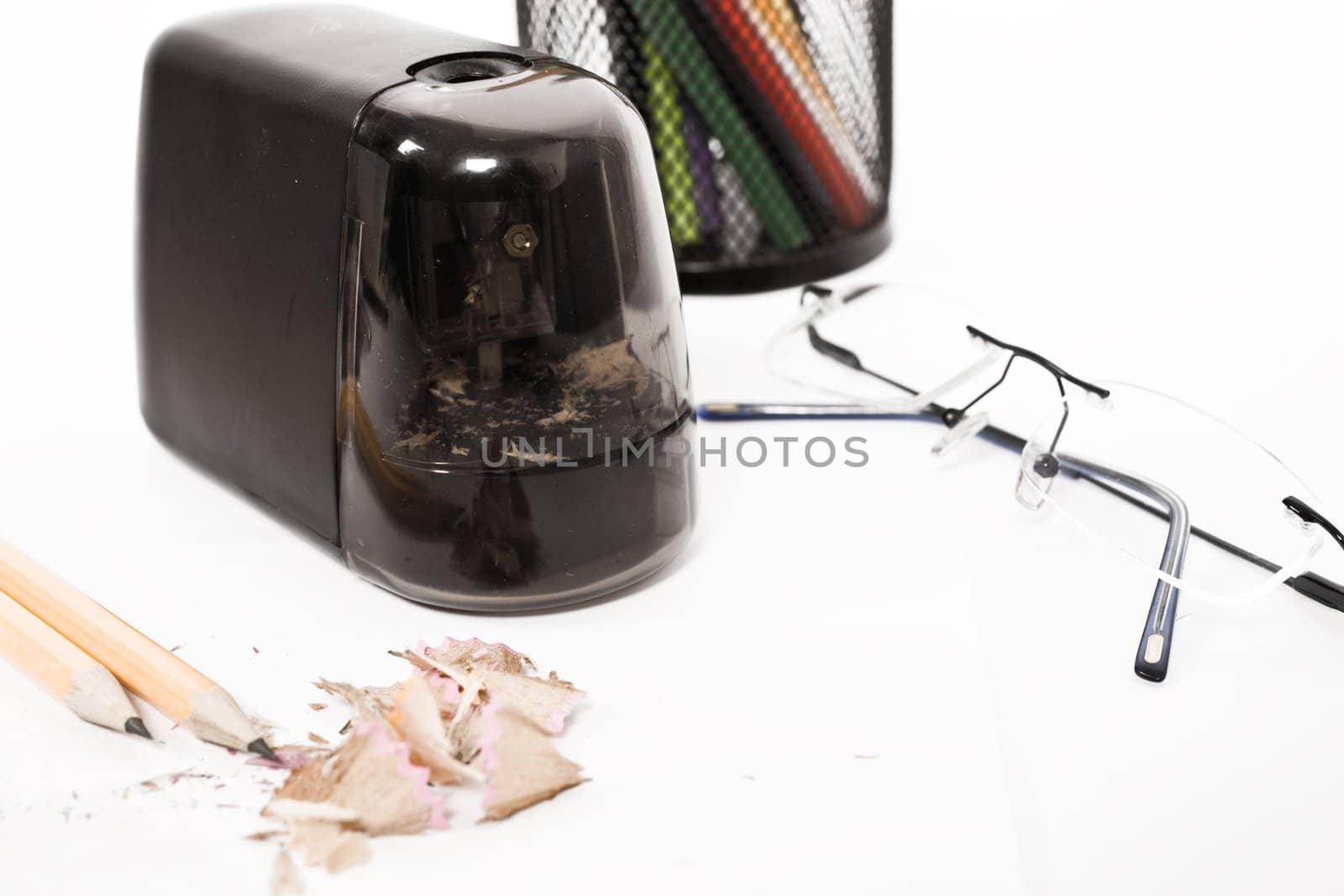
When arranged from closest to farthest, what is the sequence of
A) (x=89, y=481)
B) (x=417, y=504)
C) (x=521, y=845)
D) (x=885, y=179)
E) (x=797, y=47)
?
(x=521, y=845)
(x=417, y=504)
(x=89, y=481)
(x=797, y=47)
(x=885, y=179)

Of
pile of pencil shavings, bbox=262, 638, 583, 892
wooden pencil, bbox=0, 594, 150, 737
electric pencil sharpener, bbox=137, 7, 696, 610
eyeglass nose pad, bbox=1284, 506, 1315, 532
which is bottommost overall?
pile of pencil shavings, bbox=262, 638, 583, 892

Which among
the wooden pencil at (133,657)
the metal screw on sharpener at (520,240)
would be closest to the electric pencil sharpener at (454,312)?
the metal screw on sharpener at (520,240)

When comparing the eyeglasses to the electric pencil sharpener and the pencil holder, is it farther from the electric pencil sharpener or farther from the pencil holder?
the electric pencil sharpener

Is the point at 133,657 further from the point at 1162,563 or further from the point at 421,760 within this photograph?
the point at 1162,563

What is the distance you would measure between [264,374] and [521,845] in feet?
0.89

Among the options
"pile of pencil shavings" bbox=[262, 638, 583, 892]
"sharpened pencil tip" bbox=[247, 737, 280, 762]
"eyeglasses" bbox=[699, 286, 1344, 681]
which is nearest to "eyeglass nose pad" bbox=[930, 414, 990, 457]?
"eyeglasses" bbox=[699, 286, 1344, 681]

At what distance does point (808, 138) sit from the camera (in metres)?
0.95

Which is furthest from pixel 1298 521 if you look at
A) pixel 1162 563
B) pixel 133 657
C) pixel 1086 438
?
pixel 133 657

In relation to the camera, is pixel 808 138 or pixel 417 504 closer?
pixel 417 504

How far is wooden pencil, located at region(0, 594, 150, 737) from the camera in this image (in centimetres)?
56

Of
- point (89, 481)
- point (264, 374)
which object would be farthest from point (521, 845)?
point (89, 481)

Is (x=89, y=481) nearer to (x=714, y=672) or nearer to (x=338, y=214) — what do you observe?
(x=338, y=214)

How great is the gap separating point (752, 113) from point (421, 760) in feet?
1.71

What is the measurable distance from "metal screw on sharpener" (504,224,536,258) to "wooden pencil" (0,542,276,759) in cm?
20
